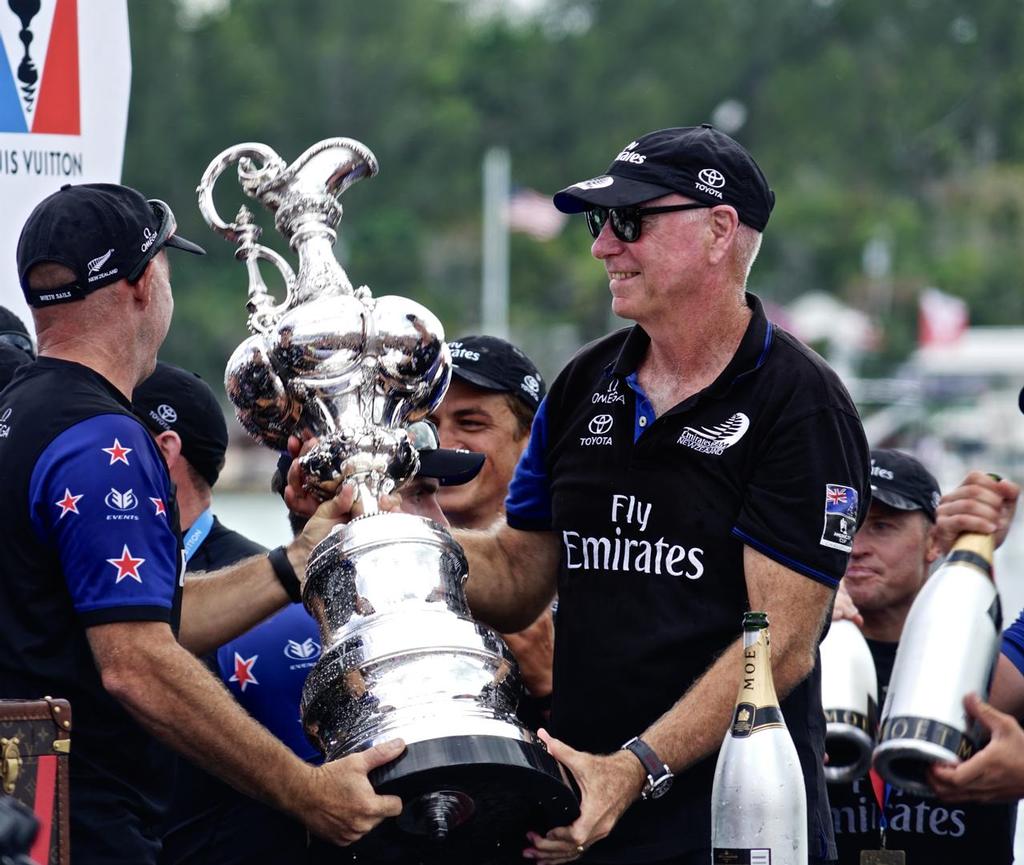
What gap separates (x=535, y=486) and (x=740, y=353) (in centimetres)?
66

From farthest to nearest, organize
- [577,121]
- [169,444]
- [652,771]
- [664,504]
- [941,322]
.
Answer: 1. [577,121]
2. [941,322]
3. [169,444]
4. [664,504]
5. [652,771]

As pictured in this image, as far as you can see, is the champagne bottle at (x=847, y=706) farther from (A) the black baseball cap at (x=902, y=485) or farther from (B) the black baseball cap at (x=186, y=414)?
(B) the black baseball cap at (x=186, y=414)

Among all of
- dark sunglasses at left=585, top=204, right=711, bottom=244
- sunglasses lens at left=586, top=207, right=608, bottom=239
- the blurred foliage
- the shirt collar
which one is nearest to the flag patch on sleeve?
the shirt collar

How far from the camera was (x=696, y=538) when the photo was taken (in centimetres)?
393

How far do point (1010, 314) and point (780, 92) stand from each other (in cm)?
1275

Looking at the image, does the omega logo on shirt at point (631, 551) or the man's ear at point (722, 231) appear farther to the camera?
the man's ear at point (722, 231)

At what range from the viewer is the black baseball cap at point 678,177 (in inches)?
157

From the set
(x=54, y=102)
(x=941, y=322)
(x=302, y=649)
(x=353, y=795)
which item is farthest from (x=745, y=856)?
(x=941, y=322)

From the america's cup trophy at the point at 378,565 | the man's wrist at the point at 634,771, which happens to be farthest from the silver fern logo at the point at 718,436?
the man's wrist at the point at 634,771

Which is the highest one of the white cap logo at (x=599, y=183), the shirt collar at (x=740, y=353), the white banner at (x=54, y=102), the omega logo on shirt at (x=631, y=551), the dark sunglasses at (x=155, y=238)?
the white banner at (x=54, y=102)

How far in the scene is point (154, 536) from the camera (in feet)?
11.8

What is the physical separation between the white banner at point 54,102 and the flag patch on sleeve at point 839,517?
2682 millimetres

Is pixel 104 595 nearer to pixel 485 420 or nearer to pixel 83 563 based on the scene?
pixel 83 563

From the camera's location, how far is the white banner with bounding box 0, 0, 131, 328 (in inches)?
209
